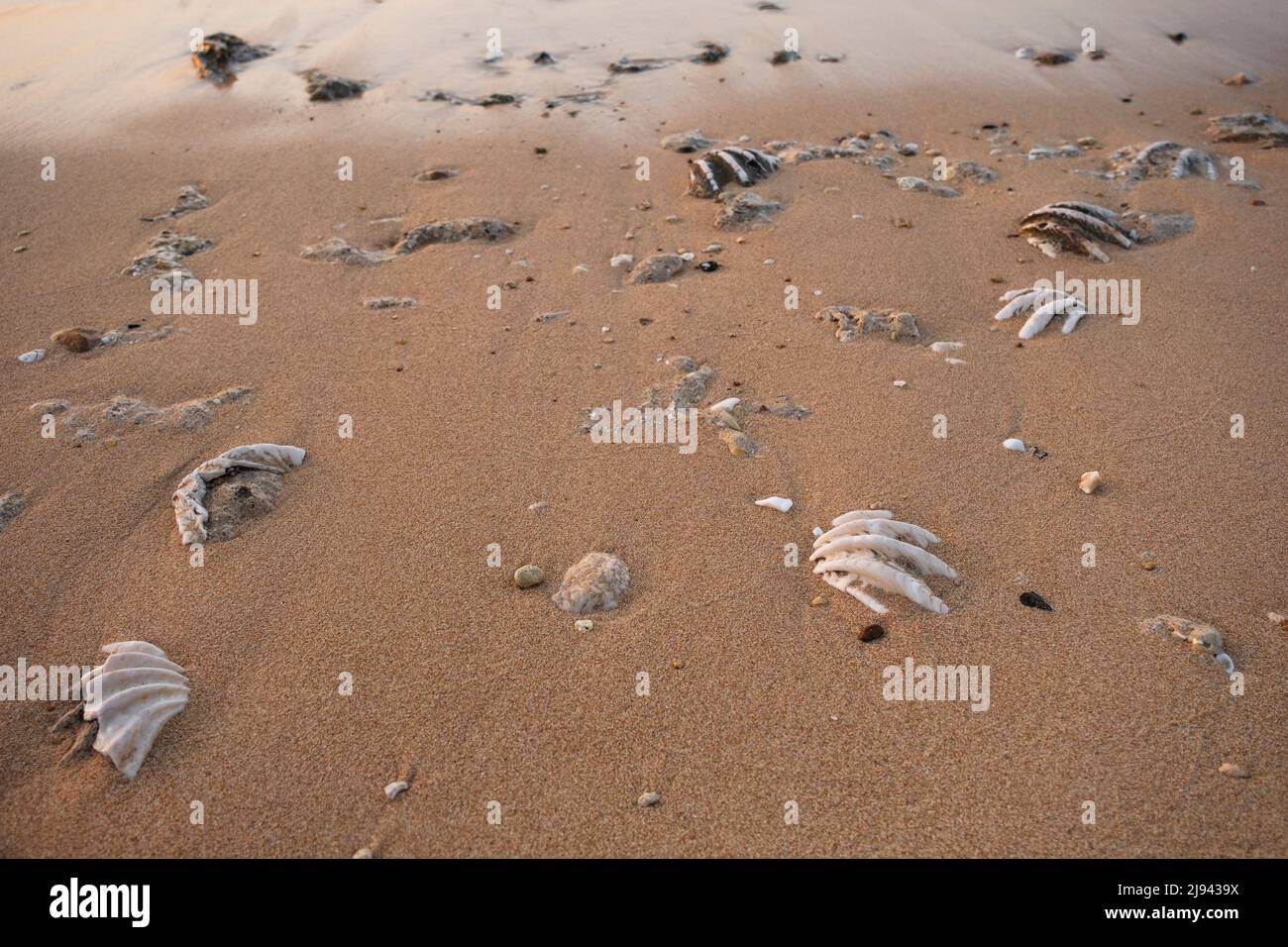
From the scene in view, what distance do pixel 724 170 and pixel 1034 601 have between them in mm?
3849

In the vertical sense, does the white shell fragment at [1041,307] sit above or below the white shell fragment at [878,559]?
above

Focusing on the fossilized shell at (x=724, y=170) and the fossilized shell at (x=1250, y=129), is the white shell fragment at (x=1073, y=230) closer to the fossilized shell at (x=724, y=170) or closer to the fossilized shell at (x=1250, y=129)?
the fossilized shell at (x=724, y=170)

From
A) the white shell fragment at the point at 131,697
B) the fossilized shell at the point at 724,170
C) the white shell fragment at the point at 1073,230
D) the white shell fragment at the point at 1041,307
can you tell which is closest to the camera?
the white shell fragment at the point at 131,697

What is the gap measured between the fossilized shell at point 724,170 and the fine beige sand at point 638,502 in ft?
0.46

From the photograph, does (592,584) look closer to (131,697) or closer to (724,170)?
(131,697)

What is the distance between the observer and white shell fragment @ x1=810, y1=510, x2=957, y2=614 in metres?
2.97

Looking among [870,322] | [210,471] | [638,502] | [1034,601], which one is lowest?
[1034,601]

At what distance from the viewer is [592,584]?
305 centimetres

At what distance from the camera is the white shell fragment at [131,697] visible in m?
2.55

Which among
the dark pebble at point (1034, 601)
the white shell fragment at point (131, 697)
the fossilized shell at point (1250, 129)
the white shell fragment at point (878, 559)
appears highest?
the fossilized shell at point (1250, 129)

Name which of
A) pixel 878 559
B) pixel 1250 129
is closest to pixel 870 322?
pixel 878 559

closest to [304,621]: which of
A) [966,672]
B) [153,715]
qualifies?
[153,715]

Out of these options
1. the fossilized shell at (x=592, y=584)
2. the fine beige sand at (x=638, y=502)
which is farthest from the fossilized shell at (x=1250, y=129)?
the fossilized shell at (x=592, y=584)

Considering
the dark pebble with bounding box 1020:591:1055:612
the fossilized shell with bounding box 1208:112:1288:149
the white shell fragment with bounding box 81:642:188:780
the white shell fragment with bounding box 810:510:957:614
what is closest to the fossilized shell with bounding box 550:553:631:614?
the white shell fragment with bounding box 810:510:957:614
